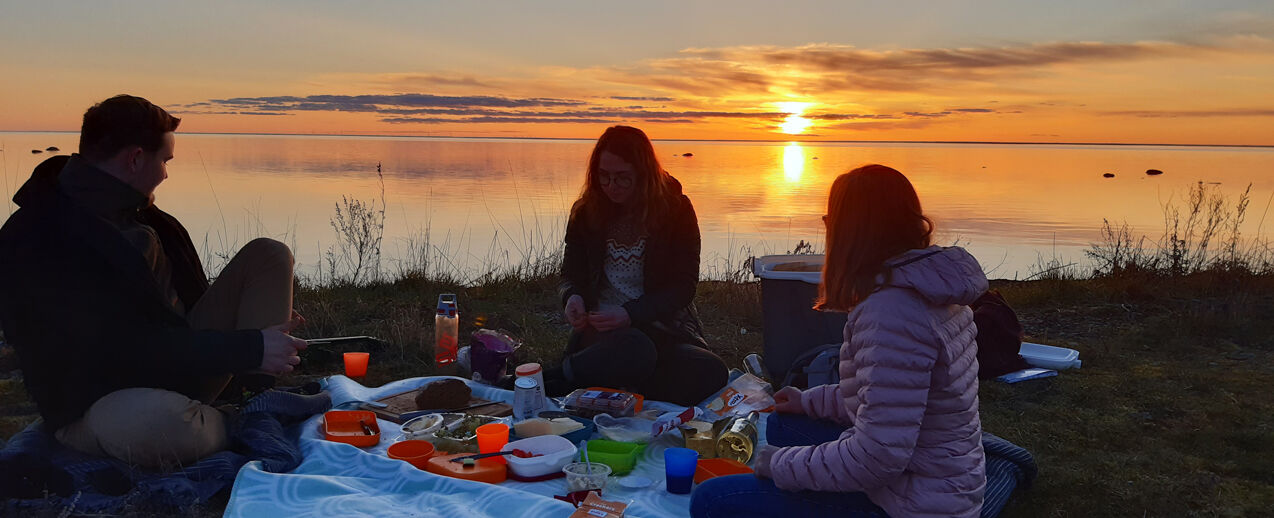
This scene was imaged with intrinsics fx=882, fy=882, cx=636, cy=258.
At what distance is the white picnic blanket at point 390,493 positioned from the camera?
291cm

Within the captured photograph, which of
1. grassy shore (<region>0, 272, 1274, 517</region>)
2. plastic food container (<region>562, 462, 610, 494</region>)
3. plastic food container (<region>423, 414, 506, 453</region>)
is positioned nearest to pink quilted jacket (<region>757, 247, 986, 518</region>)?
plastic food container (<region>562, 462, 610, 494</region>)

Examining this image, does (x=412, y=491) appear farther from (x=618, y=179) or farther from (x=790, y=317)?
(x=790, y=317)

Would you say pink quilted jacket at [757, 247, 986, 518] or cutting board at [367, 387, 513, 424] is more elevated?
pink quilted jacket at [757, 247, 986, 518]

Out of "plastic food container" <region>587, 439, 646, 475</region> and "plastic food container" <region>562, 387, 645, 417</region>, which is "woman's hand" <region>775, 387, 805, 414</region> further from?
"plastic food container" <region>562, 387, 645, 417</region>

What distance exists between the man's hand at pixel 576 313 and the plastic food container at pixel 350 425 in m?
1.00

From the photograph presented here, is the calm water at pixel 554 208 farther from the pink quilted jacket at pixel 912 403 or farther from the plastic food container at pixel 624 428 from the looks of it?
the pink quilted jacket at pixel 912 403

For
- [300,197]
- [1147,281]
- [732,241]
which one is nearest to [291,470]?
[1147,281]

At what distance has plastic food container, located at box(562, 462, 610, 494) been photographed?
3020mm

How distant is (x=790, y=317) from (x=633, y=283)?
2.67 ft

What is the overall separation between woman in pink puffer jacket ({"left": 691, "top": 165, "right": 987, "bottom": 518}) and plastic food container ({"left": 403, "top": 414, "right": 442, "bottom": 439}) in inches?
61.2

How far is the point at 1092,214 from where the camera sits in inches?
611

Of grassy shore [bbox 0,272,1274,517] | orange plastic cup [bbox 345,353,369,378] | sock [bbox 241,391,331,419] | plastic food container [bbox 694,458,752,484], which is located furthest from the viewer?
orange plastic cup [bbox 345,353,369,378]

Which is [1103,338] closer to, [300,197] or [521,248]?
[521,248]

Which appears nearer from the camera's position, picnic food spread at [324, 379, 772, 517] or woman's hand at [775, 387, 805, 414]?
woman's hand at [775, 387, 805, 414]
